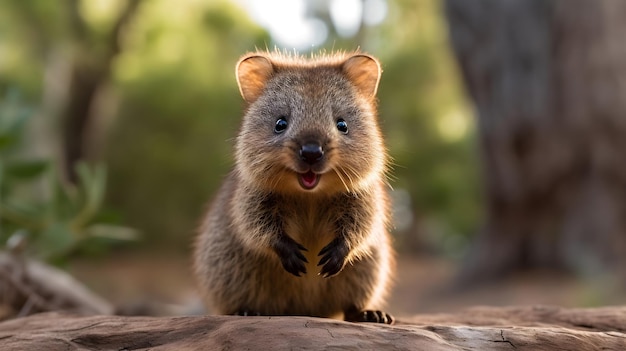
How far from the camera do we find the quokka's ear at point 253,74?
14.7ft

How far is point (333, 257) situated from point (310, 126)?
720 mm

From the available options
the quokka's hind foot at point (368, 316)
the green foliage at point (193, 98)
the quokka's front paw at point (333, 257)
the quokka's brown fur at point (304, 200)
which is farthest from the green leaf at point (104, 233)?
the green foliage at point (193, 98)

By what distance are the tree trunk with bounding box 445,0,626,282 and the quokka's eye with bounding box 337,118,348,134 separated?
839cm

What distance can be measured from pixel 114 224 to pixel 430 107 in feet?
54.1

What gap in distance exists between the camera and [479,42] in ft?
42.9

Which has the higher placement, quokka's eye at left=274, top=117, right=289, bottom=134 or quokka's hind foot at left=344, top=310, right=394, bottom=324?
quokka's eye at left=274, top=117, right=289, bottom=134

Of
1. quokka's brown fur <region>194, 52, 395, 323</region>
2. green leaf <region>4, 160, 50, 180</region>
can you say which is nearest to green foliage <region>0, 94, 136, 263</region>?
green leaf <region>4, 160, 50, 180</region>

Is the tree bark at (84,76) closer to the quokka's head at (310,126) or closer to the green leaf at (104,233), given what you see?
the green leaf at (104,233)

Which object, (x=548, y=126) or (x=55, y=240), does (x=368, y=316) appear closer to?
(x=55, y=240)

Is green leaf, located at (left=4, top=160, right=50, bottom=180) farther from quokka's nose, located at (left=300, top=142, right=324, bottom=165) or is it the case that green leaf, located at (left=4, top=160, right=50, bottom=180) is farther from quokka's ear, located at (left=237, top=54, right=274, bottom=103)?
quokka's nose, located at (left=300, top=142, right=324, bottom=165)

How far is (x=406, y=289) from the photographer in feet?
54.6

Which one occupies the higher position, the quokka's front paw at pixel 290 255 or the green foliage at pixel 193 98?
the green foliage at pixel 193 98

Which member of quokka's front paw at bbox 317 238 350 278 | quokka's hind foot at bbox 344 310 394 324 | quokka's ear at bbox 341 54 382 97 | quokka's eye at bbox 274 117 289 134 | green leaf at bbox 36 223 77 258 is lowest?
quokka's hind foot at bbox 344 310 394 324

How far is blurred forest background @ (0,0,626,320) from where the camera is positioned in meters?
9.33
